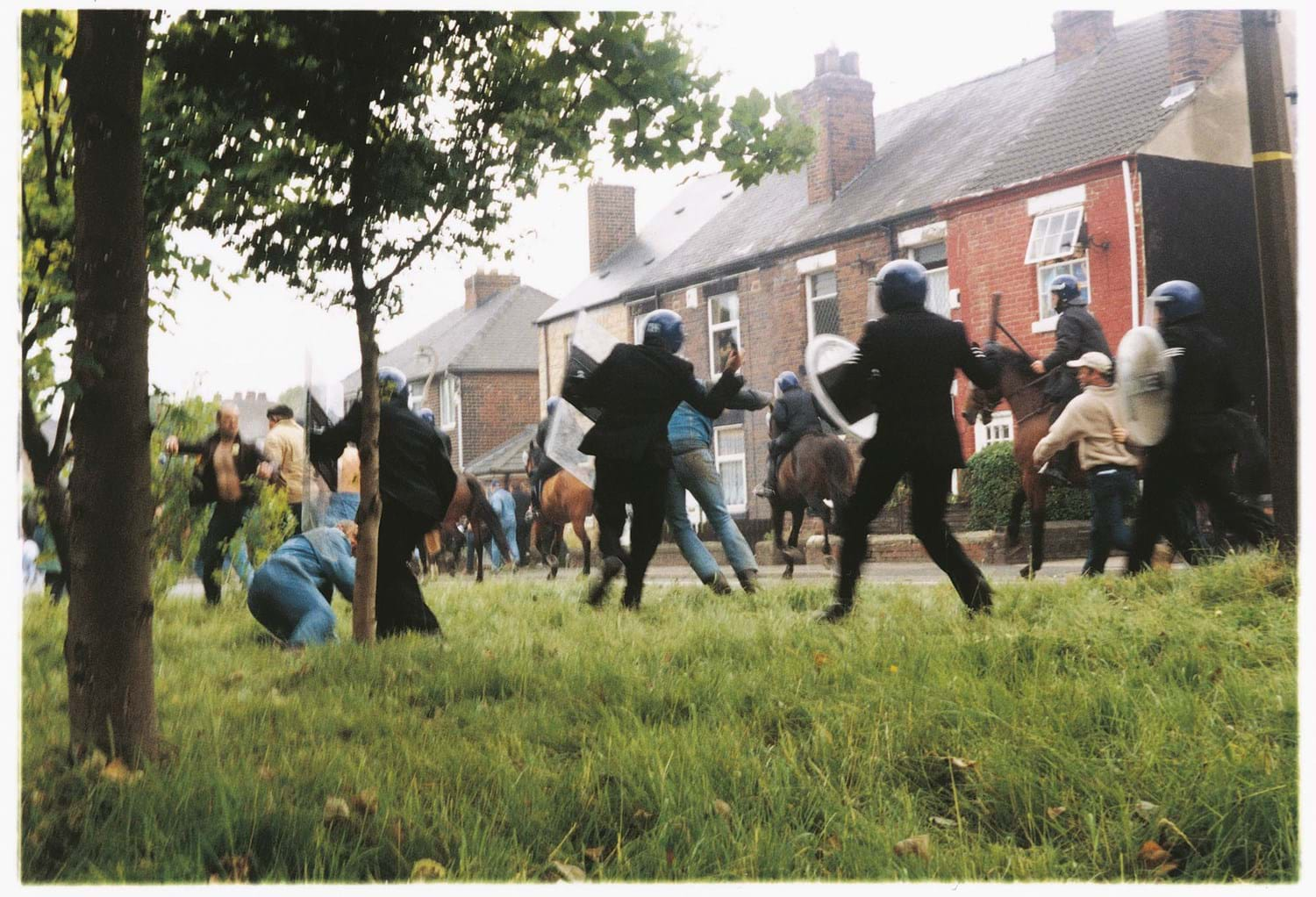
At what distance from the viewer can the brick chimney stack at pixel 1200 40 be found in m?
5.09

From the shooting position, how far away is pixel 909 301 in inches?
213

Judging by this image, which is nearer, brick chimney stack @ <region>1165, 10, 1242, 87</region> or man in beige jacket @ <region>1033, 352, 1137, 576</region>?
brick chimney stack @ <region>1165, 10, 1242, 87</region>

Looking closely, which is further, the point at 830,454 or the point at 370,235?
the point at 830,454

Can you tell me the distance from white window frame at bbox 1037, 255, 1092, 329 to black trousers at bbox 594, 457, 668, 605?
2718 millimetres

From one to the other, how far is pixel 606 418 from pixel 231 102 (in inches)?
106

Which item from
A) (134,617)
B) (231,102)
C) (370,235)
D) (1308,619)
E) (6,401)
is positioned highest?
(231,102)

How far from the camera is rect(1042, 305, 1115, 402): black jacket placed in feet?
23.4

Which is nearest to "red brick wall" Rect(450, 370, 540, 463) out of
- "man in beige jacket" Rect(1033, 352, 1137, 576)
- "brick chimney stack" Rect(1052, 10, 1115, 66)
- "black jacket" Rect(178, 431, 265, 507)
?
"black jacket" Rect(178, 431, 265, 507)

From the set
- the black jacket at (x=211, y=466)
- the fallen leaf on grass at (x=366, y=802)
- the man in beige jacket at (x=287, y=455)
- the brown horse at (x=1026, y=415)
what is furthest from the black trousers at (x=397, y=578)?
the brown horse at (x=1026, y=415)

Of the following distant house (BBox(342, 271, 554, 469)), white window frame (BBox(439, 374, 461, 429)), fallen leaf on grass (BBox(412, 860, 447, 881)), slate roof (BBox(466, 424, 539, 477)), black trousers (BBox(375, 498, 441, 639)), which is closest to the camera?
fallen leaf on grass (BBox(412, 860, 447, 881))

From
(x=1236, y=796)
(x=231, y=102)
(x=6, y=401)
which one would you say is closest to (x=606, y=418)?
(x=231, y=102)

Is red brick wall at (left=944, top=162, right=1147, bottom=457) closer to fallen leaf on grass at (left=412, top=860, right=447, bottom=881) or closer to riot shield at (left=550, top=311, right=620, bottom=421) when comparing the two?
riot shield at (left=550, top=311, right=620, bottom=421)

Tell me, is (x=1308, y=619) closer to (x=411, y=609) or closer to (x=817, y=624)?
(x=817, y=624)

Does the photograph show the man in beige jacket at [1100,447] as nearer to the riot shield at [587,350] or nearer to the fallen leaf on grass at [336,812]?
the riot shield at [587,350]
